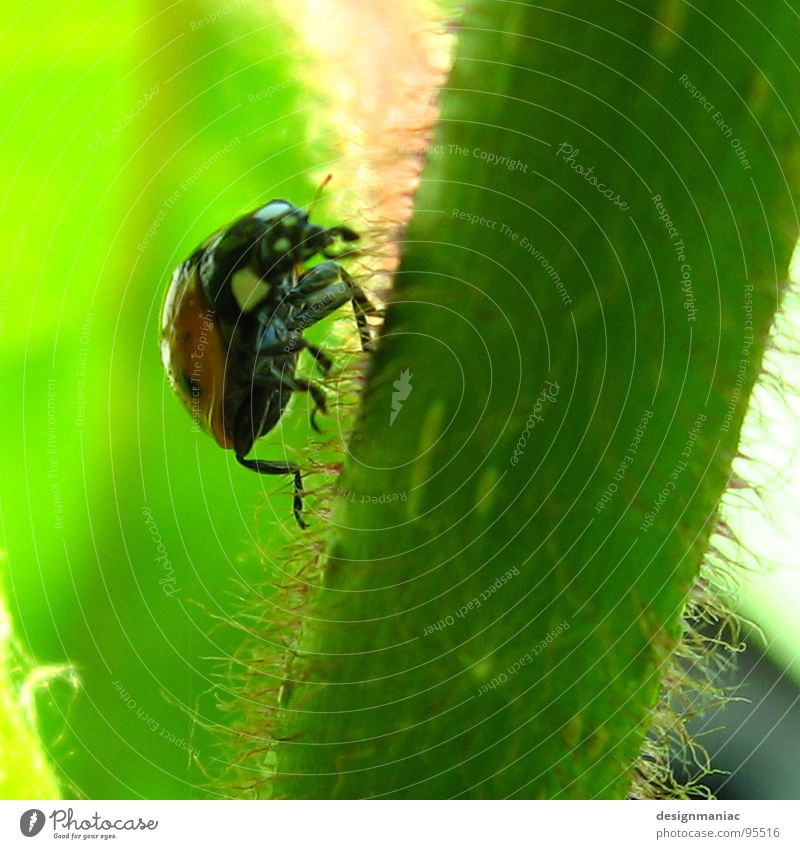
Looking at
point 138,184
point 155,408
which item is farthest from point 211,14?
point 155,408

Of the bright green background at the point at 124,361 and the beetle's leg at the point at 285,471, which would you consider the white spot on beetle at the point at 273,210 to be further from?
the beetle's leg at the point at 285,471

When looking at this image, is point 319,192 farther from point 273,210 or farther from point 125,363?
point 125,363

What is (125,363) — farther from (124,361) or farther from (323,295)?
(323,295)

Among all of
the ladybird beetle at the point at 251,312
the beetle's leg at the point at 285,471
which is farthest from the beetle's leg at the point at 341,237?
the beetle's leg at the point at 285,471

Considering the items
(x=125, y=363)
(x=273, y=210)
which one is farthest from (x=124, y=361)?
(x=273, y=210)

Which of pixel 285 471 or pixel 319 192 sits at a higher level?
pixel 319 192

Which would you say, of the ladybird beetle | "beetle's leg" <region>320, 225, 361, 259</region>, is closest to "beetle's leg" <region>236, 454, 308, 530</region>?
the ladybird beetle

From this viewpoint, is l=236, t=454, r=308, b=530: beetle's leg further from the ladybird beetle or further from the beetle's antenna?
the beetle's antenna
